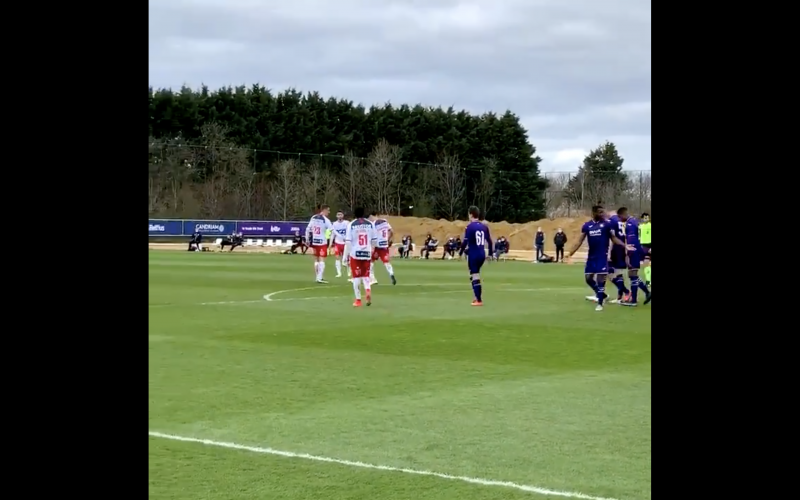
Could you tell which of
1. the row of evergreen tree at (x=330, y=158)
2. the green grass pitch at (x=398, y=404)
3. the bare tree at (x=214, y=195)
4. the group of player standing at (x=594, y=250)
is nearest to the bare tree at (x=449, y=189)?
the row of evergreen tree at (x=330, y=158)

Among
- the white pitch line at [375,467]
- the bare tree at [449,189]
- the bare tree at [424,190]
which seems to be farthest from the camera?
the bare tree at [449,189]

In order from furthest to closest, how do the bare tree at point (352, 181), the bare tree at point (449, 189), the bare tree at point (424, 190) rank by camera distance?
the bare tree at point (449, 189)
the bare tree at point (424, 190)
the bare tree at point (352, 181)

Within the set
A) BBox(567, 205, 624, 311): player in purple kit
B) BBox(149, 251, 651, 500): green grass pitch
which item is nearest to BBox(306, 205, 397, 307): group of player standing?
BBox(149, 251, 651, 500): green grass pitch

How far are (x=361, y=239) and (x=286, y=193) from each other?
50278 mm

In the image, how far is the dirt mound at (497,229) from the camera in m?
68.9

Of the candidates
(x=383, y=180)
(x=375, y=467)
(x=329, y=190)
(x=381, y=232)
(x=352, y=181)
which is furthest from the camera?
(x=383, y=180)

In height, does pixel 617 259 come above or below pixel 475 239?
below

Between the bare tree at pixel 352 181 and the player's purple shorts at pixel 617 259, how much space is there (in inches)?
2124

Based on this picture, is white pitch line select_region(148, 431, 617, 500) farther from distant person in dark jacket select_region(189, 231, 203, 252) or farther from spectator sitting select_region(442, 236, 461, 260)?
distant person in dark jacket select_region(189, 231, 203, 252)

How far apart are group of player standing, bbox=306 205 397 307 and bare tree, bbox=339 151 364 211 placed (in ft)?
131

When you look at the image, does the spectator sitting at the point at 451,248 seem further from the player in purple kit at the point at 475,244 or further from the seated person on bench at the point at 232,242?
the player in purple kit at the point at 475,244

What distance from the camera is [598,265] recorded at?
19.8 meters

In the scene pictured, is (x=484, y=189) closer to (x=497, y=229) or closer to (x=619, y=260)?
(x=497, y=229)

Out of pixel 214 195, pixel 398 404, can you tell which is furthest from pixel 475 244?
pixel 214 195
